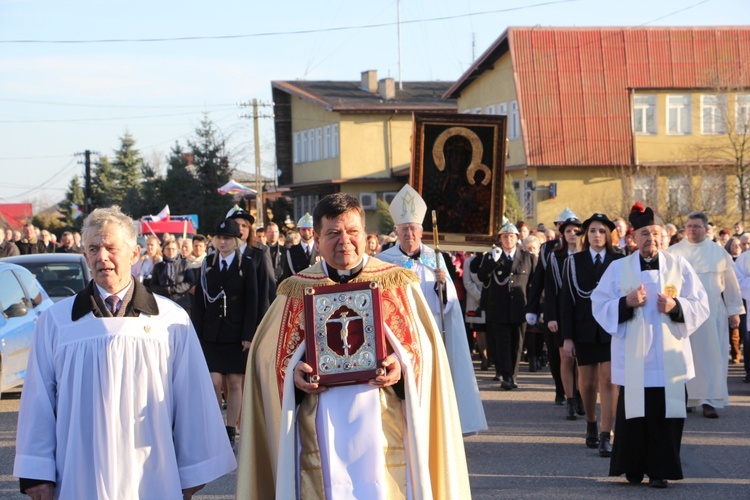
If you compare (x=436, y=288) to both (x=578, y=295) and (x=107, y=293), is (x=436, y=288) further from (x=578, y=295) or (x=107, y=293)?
(x=107, y=293)

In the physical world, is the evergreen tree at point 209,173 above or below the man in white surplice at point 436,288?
above

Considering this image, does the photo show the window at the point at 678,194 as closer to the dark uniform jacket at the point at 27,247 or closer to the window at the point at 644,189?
the window at the point at 644,189

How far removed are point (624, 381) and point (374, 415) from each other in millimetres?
4154

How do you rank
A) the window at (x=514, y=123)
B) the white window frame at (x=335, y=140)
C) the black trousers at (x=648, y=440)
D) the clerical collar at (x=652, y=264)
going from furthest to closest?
the white window frame at (x=335, y=140) → the window at (x=514, y=123) → the clerical collar at (x=652, y=264) → the black trousers at (x=648, y=440)

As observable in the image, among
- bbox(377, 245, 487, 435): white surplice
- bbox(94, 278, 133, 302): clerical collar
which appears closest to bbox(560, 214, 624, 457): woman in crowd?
bbox(377, 245, 487, 435): white surplice

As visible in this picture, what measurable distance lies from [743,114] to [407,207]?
33.9 m

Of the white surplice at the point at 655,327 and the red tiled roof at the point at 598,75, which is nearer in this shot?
the white surplice at the point at 655,327

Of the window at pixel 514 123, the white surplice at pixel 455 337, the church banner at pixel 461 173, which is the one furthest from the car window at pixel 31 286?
the window at pixel 514 123

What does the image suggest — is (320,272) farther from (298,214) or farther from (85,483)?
(298,214)

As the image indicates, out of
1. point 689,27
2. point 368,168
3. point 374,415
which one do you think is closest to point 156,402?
point 374,415

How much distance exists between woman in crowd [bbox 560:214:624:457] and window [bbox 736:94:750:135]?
30.4 metres

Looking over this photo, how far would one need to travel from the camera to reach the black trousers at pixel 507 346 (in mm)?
14887

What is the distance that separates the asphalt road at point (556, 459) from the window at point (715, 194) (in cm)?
2459

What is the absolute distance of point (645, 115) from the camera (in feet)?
146
